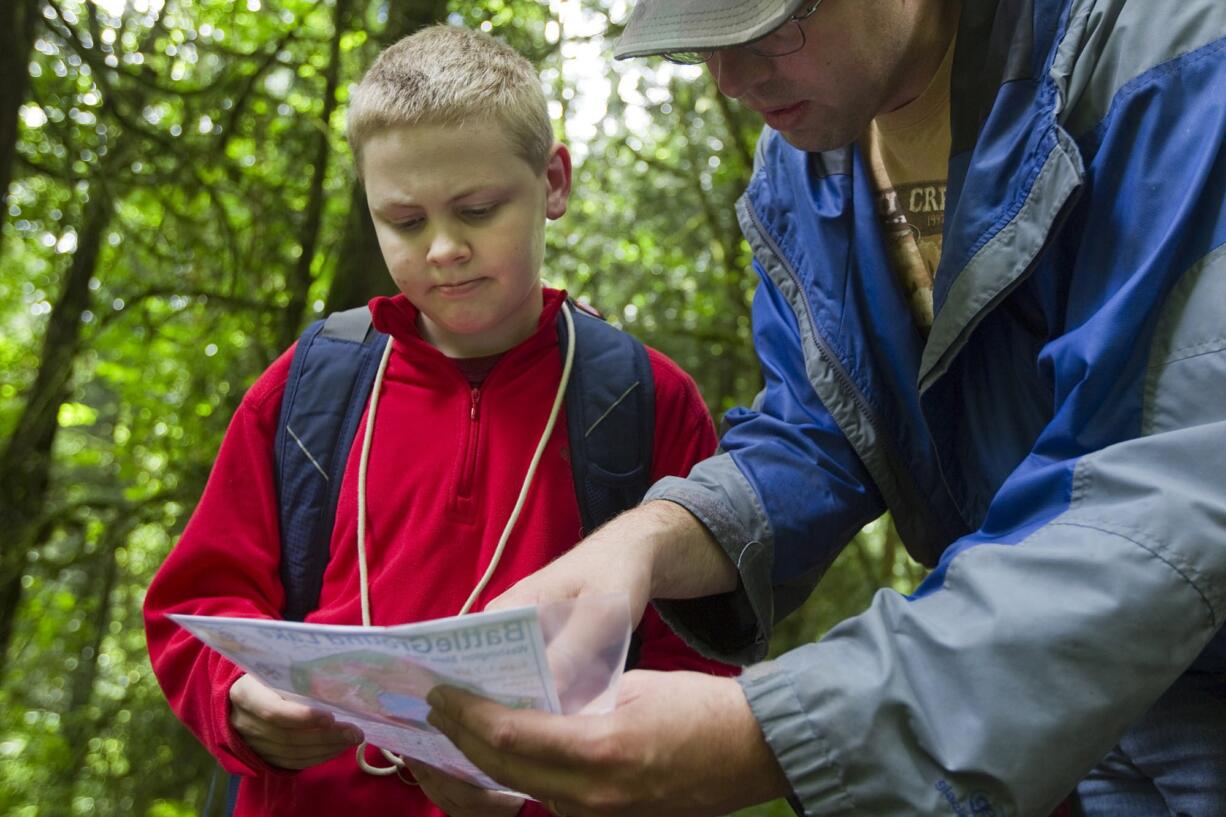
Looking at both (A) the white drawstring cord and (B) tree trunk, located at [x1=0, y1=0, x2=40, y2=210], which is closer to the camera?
(A) the white drawstring cord

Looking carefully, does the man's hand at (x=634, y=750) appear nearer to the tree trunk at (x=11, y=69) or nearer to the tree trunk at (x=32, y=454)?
the tree trunk at (x=11, y=69)

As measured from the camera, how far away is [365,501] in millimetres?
2240

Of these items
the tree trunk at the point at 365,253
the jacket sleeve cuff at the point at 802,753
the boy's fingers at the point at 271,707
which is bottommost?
the boy's fingers at the point at 271,707

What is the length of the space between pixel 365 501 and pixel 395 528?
0.08 metres

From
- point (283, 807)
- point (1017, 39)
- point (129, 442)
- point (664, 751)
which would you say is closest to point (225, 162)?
point (129, 442)

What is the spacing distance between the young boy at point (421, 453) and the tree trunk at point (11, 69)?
2.32 m

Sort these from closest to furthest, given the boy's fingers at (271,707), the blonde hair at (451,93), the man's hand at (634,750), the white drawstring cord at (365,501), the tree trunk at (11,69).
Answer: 1. the man's hand at (634,750)
2. the boy's fingers at (271,707)
3. the white drawstring cord at (365,501)
4. the blonde hair at (451,93)
5. the tree trunk at (11,69)

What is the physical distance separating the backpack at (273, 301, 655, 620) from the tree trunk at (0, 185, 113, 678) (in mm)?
2898

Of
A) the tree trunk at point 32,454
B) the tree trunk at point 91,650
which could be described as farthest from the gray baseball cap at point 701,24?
the tree trunk at point 91,650

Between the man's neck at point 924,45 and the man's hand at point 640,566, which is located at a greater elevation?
the man's neck at point 924,45

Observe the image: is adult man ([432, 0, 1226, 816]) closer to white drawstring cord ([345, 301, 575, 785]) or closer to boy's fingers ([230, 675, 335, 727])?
white drawstring cord ([345, 301, 575, 785])

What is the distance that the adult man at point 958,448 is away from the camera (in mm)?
1455

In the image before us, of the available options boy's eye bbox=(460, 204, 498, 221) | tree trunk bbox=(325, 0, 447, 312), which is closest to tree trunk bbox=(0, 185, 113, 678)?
tree trunk bbox=(325, 0, 447, 312)

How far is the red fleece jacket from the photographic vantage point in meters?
2.15
